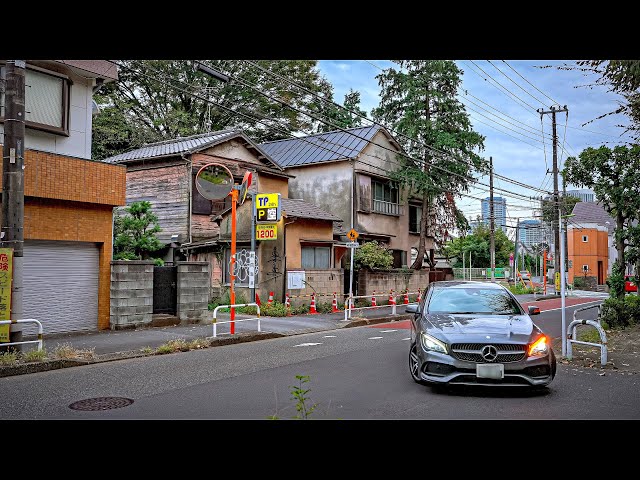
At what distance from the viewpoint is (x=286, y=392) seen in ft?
26.2

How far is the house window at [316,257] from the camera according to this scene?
2339 centimetres

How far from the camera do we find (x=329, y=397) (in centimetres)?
775

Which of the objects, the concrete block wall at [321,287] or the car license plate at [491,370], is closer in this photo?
the car license plate at [491,370]

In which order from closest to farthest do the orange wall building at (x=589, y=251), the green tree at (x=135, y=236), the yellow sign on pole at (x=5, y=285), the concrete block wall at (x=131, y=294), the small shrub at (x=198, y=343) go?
the yellow sign on pole at (x=5, y=285) < the small shrub at (x=198, y=343) < the concrete block wall at (x=131, y=294) < the green tree at (x=135, y=236) < the orange wall building at (x=589, y=251)

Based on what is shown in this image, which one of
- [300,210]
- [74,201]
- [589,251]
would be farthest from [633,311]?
[589,251]

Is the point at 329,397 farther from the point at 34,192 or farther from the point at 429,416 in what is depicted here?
the point at 34,192

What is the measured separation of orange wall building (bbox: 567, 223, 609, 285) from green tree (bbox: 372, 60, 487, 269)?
97.1ft

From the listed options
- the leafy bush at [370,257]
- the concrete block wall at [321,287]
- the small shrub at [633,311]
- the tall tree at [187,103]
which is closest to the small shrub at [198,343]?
the concrete block wall at [321,287]

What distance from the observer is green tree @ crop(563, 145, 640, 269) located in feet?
54.1

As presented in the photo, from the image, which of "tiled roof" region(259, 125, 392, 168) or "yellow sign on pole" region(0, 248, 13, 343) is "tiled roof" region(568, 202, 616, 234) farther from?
"yellow sign on pole" region(0, 248, 13, 343)

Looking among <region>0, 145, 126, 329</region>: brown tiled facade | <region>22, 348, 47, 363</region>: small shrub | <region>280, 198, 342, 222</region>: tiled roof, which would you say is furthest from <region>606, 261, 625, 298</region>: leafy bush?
<region>22, 348, 47, 363</region>: small shrub

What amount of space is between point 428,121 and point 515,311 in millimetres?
22573

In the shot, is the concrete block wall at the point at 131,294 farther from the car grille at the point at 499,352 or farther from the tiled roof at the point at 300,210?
the car grille at the point at 499,352

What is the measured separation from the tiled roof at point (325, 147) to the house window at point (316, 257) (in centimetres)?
599
